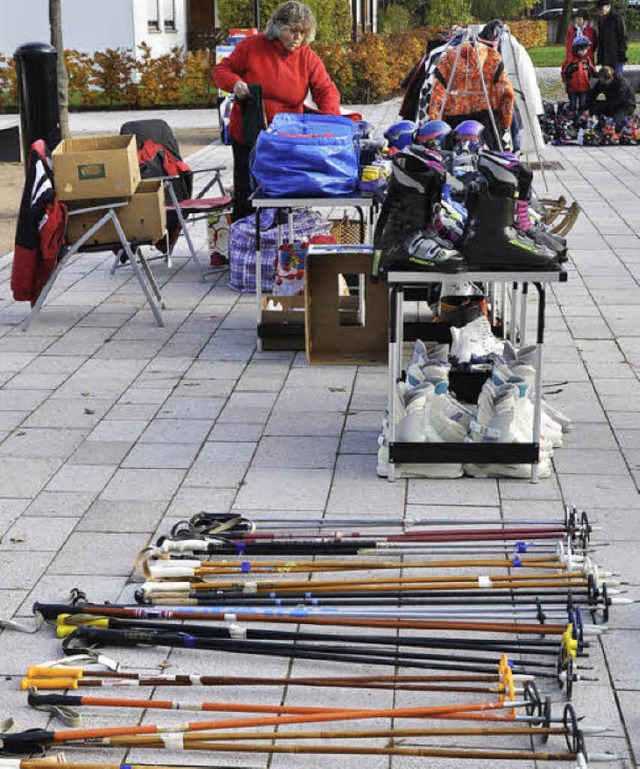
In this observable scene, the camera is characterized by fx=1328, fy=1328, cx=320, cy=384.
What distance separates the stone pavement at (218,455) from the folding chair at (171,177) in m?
0.55

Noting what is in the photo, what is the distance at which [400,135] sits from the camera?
22.8 ft

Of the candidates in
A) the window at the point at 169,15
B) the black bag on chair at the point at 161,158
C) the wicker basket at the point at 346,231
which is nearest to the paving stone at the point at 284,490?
the wicker basket at the point at 346,231

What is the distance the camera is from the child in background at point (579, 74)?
18.5 m

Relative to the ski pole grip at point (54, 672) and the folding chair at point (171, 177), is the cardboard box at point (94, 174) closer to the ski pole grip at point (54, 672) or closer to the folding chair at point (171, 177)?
the folding chair at point (171, 177)

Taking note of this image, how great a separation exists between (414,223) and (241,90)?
365 centimetres

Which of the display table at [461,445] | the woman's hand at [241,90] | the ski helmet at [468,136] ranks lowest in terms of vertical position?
the display table at [461,445]

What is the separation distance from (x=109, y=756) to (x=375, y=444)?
2.65 meters

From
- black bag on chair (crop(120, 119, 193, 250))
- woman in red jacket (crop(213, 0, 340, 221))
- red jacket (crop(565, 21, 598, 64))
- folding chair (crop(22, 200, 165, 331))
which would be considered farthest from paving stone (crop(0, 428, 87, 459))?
red jacket (crop(565, 21, 598, 64))

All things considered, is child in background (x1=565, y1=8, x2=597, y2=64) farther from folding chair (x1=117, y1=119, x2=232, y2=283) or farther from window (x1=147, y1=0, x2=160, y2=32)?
folding chair (x1=117, y1=119, x2=232, y2=283)

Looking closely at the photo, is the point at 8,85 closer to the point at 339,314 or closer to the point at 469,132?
the point at 339,314

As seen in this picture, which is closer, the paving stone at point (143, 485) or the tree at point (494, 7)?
the paving stone at point (143, 485)

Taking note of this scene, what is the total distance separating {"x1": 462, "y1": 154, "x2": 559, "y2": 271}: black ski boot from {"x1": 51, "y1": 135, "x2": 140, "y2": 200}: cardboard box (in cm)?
312

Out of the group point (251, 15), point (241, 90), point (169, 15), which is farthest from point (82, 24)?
point (241, 90)

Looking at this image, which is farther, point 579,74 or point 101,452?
point 579,74
